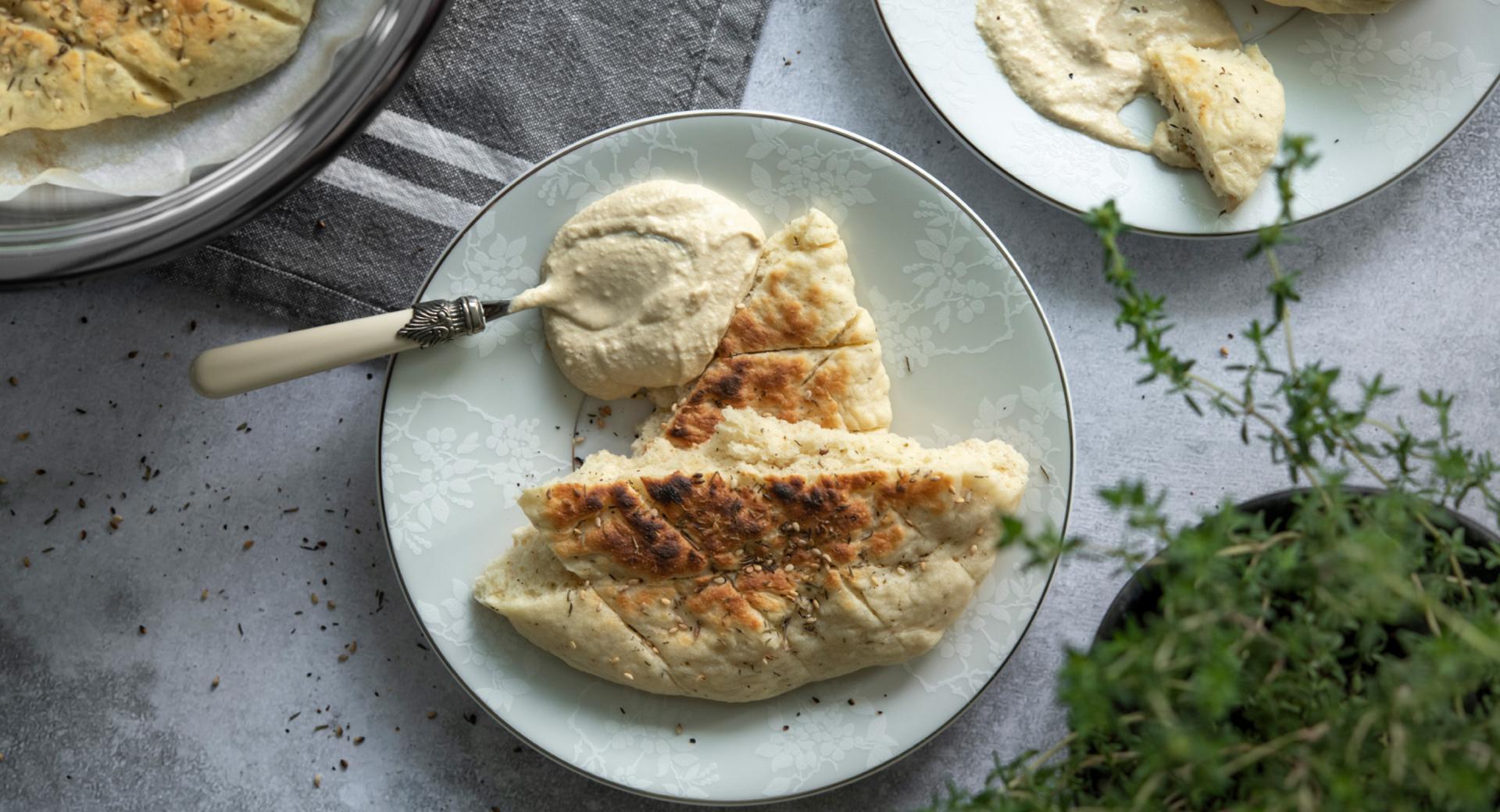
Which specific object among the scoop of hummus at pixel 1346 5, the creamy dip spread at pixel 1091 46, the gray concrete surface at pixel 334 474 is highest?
the scoop of hummus at pixel 1346 5

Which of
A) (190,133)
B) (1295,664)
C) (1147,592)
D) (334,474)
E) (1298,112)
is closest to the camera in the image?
(1295,664)

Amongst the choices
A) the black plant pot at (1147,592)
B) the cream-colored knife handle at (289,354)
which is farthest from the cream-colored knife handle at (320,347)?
the black plant pot at (1147,592)

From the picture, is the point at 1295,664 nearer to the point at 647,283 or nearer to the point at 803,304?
the point at 803,304

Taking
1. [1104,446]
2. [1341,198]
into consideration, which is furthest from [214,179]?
[1341,198]

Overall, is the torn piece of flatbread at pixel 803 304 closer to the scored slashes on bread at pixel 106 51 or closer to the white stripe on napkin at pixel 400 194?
the white stripe on napkin at pixel 400 194

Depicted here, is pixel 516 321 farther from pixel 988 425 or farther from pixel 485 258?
pixel 988 425

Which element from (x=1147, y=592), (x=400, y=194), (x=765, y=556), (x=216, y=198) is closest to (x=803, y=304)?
(x=765, y=556)
